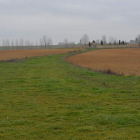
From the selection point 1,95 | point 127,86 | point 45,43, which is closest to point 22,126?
point 1,95

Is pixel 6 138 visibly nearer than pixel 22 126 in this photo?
Yes

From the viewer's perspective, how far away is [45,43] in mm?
167125

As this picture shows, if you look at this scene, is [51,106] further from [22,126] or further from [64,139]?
[64,139]

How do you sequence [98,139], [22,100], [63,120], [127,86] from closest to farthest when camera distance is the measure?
[98,139], [63,120], [22,100], [127,86]

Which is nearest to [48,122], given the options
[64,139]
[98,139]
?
[64,139]

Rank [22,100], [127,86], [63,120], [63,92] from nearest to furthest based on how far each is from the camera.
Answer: [63,120] → [22,100] → [63,92] → [127,86]

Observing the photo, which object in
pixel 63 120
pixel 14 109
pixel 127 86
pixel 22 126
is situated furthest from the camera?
pixel 127 86

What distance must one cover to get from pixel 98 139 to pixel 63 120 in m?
1.83

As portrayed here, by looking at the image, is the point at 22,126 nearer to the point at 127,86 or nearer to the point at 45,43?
the point at 127,86

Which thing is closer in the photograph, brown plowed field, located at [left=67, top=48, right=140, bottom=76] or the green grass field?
the green grass field

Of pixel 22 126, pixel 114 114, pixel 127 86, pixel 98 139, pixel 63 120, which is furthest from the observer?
pixel 127 86

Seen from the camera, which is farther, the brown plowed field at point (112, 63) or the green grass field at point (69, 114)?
the brown plowed field at point (112, 63)

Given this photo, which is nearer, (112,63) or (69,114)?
(69,114)

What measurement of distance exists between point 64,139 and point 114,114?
269 cm
